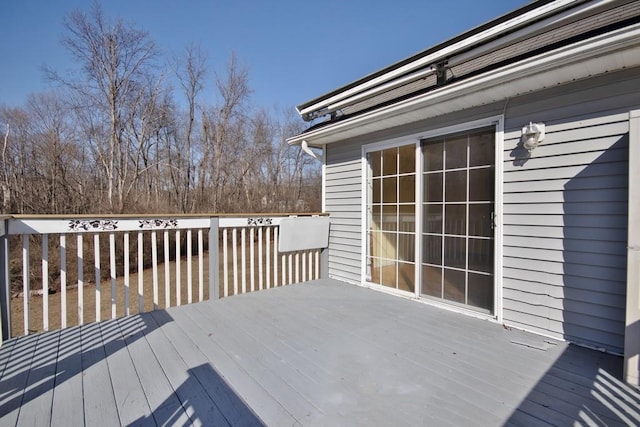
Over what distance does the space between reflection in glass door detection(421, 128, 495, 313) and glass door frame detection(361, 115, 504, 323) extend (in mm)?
61

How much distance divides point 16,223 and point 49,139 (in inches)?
314

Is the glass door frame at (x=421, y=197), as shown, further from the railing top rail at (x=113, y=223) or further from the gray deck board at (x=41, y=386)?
the gray deck board at (x=41, y=386)

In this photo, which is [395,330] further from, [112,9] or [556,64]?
[112,9]

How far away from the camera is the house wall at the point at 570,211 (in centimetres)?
232

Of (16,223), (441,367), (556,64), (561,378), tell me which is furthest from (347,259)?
(16,223)

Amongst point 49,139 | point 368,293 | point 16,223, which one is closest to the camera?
point 16,223

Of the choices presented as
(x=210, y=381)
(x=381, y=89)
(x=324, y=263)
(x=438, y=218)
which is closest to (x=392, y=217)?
(x=438, y=218)

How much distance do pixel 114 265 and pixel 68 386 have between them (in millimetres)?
1284

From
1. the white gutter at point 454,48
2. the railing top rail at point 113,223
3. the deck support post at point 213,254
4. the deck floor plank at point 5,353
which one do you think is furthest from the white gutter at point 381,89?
the deck floor plank at point 5,353

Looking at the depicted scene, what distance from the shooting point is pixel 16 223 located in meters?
2.52

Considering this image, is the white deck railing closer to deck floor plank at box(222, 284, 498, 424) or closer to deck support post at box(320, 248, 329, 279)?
deck support post at box(320, 248, 329, 279)

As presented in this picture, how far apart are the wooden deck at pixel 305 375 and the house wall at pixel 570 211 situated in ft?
0.91

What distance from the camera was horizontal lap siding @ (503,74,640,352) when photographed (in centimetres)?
232

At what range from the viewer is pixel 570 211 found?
2.54 m
